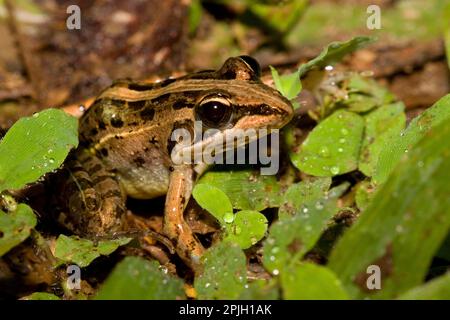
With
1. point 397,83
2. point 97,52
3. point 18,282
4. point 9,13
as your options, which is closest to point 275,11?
point 397,83

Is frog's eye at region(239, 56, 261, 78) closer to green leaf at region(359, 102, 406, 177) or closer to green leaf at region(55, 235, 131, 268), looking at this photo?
green leaf at region(359, 102, 406, 177)

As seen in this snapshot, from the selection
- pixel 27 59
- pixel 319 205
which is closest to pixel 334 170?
pixel 319 205

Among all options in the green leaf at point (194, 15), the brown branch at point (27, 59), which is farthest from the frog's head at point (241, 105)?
the brown branch at point (27, 59)

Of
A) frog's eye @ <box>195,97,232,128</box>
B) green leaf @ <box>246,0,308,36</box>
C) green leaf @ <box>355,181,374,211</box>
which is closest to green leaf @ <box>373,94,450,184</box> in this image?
green leaf @ <box>355,181,374,211</box>

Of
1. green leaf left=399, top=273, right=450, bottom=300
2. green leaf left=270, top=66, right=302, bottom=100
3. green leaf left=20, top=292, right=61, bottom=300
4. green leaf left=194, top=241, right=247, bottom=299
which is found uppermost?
green leaf left=270, top=66, right=302, bottom=100

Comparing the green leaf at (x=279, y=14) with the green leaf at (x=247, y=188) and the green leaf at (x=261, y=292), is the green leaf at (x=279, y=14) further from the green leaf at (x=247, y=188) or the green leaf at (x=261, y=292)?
the green leaf at (x=261, y=292)

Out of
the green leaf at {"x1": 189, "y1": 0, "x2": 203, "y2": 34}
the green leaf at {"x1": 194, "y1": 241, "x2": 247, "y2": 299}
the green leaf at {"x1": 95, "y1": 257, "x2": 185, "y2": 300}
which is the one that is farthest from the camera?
the green leaf at {"x1": 189, "y1": 0, "x2": 203, "y2": 34}
